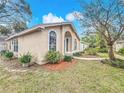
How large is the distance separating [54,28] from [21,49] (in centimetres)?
499

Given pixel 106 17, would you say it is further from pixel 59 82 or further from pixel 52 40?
pixel 59 82

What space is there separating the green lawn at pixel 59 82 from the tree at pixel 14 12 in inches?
735

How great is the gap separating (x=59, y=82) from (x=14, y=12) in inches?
897

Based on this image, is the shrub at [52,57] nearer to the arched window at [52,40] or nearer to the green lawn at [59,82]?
the arched window at [52,40]

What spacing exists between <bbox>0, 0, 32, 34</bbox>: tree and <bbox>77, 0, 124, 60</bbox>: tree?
45.1 ft

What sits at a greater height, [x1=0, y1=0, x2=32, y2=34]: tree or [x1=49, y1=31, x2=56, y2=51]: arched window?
[x1=0, y1=0, x2=32, y2=34]: tree

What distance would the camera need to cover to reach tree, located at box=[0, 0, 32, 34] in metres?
28.9

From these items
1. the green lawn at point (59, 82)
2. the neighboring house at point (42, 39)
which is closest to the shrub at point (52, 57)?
the neighboring house at point (42, 39)

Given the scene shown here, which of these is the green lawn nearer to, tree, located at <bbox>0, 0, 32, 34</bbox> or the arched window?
the arched window

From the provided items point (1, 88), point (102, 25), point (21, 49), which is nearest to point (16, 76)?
point (1, 88)

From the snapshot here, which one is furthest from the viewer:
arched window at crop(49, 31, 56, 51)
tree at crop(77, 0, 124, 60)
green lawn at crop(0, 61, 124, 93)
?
tree at crop(77, 0, 124, 60)

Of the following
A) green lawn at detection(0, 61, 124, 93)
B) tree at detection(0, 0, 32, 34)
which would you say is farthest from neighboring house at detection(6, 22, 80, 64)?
tree at detection(0, 0, 32, 34)

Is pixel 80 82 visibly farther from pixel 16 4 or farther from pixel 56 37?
pixel 16 4

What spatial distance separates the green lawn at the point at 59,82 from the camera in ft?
31.9
